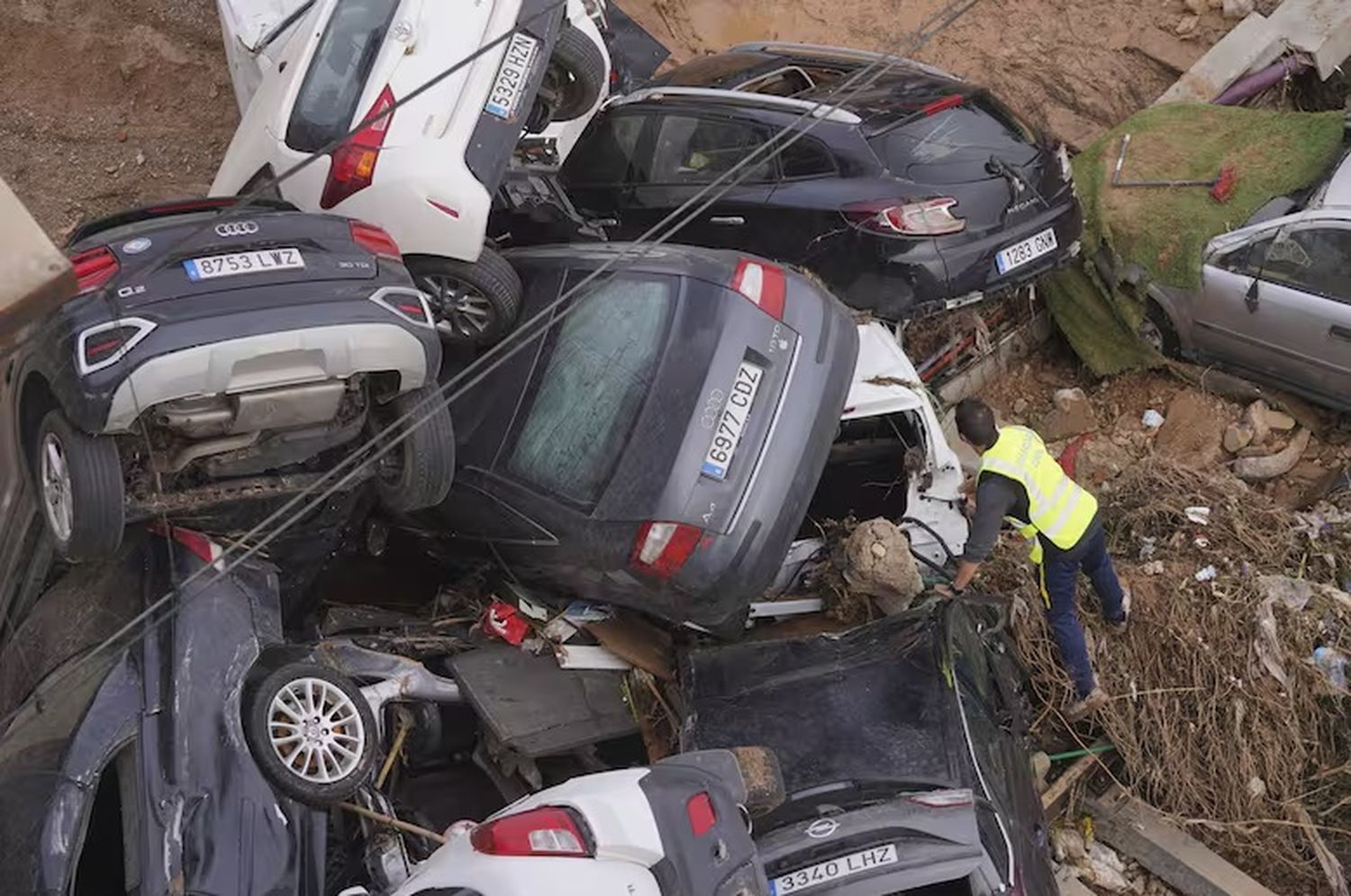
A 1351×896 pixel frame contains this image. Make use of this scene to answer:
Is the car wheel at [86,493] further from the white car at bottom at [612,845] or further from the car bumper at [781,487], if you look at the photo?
the car bumper at [781,487]

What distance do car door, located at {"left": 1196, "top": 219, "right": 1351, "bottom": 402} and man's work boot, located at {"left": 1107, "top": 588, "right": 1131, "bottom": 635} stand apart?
1.98 metres

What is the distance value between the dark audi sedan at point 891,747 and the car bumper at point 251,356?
1.76 metres

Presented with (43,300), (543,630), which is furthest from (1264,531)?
(43,300)

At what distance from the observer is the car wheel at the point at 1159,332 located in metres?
8.26

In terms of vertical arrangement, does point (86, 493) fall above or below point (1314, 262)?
above

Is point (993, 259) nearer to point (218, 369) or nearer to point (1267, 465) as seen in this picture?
point (1267, 465)

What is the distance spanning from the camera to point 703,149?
7.79 meters

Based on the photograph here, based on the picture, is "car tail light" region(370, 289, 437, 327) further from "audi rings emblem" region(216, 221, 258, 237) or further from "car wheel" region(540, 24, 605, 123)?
"car wheel" region(540, 24, 605, 123)

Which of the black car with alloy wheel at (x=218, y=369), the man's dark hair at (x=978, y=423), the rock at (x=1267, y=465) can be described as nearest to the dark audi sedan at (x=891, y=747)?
the man's dark hair at (x=978, y=423)

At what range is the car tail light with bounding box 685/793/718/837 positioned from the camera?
4512mm

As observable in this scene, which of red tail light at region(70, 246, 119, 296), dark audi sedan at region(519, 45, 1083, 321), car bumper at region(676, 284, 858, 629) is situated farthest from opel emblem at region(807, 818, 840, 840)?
dark audi sedan at region(519, 45, 1083, 321)

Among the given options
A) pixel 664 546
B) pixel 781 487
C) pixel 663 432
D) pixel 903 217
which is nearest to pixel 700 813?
pixel 664 546

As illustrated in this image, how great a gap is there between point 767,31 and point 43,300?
766cm

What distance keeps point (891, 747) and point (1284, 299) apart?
3954 millimetres
